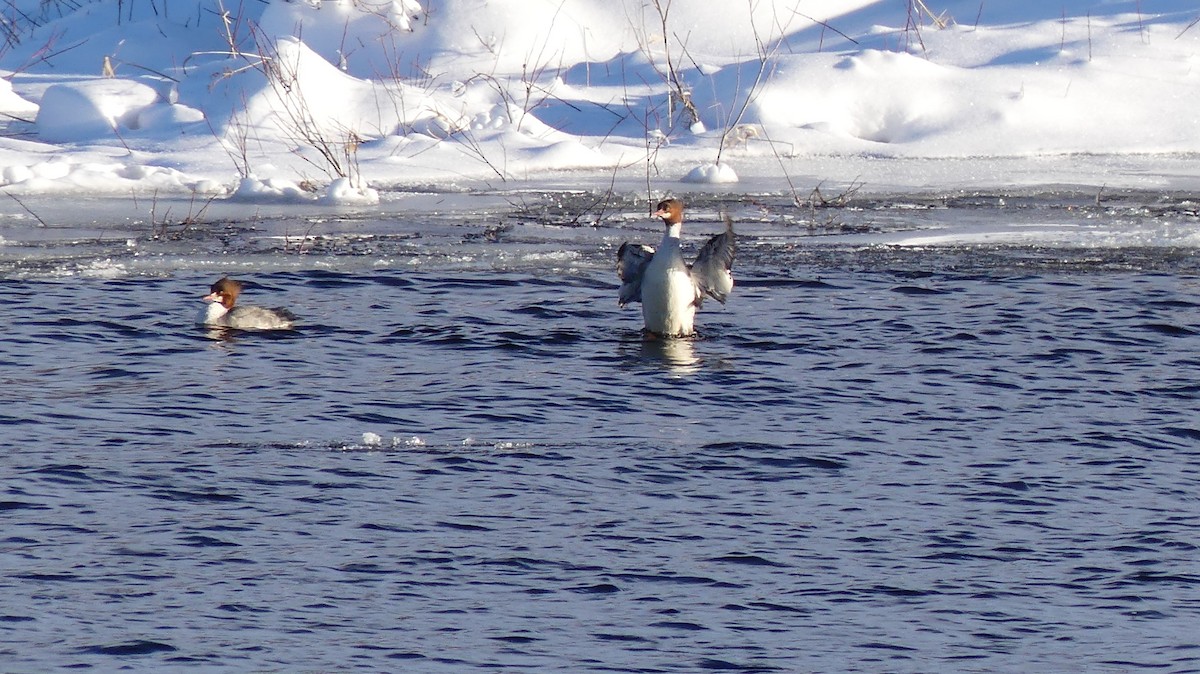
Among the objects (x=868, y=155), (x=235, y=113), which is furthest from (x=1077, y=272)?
(x=235, y=113)

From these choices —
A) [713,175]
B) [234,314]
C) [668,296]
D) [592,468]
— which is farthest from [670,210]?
[713,175]

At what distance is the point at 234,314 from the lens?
983 centimetres

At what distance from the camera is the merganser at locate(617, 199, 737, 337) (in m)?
10.1

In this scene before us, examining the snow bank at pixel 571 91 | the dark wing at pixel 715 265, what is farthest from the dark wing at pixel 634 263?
the snow bank at pixel 571 91

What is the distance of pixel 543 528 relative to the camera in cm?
628

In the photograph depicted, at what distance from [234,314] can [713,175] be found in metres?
6.05

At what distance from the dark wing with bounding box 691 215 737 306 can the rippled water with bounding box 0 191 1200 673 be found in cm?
30

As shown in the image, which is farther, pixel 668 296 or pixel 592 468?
pixel 668 296

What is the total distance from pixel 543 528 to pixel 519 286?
493 centimetres

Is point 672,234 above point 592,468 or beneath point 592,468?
above

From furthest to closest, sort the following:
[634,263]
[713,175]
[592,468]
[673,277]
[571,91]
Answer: [571,91]
[713,175]
[634,263]
[673,277]
[592,468]

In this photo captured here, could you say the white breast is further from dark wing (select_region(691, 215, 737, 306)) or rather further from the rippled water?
the rippled water


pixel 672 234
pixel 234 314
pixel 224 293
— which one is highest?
pixel 672 234

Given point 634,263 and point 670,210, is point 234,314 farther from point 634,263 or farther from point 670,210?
point 670,210
